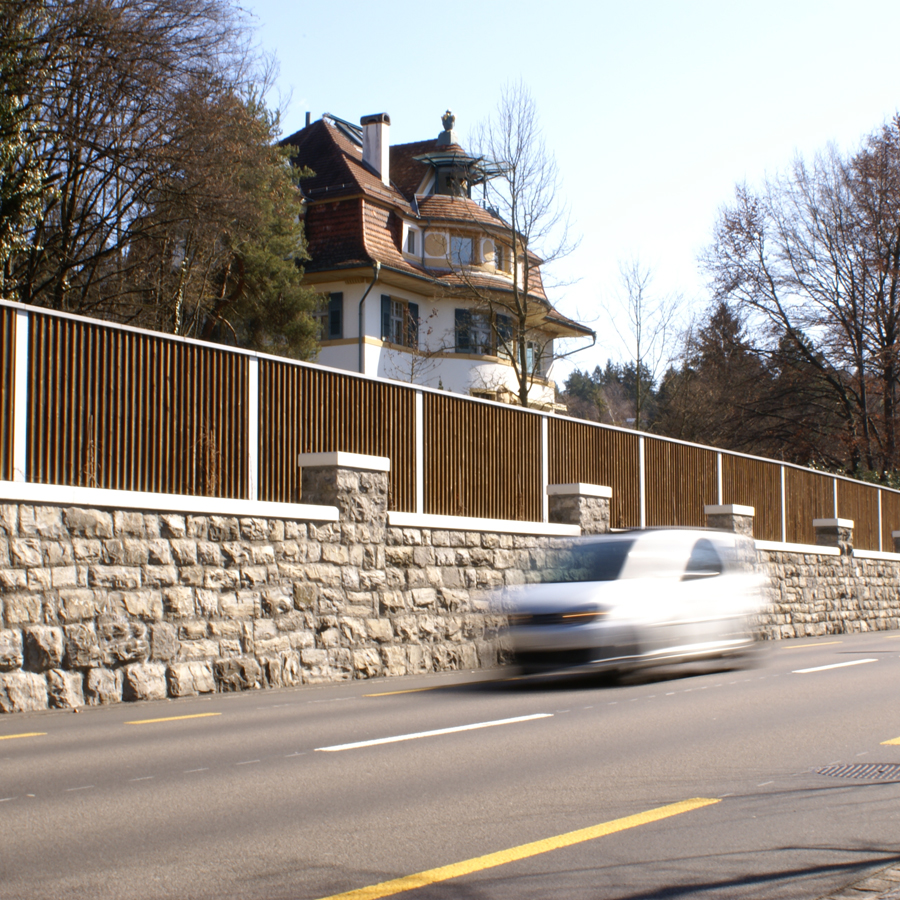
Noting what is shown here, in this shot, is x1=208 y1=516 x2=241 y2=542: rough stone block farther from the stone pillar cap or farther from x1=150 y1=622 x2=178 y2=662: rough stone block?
the stone pillar cap

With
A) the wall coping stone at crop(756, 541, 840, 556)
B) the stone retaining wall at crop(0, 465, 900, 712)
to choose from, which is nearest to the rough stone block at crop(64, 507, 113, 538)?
the stone retaining wall at crop(0, 465, 900, 712)

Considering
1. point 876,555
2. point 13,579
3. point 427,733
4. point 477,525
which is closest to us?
point 427,733

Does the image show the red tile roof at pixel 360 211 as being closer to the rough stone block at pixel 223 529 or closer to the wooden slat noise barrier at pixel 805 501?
the wooden slat noise barrier at pixel 805 501

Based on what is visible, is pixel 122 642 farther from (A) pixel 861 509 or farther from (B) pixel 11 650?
(A) pixel 861 509

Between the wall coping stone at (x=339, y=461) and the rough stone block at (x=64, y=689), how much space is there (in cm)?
424

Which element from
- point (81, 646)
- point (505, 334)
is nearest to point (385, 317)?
point (505, 334)

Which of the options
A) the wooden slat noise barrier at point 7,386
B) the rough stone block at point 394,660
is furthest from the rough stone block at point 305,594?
the wooden slat noise barrier at point 7,386

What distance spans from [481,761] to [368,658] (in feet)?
22.3

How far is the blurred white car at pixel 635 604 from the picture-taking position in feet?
39.7

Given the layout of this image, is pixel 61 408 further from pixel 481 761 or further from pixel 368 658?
pixel 481 761

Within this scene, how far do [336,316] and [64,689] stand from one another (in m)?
32.4

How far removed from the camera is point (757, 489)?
2681cm

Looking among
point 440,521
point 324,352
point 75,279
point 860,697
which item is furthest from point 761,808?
point 324,352

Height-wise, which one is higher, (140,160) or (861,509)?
(140,160)
